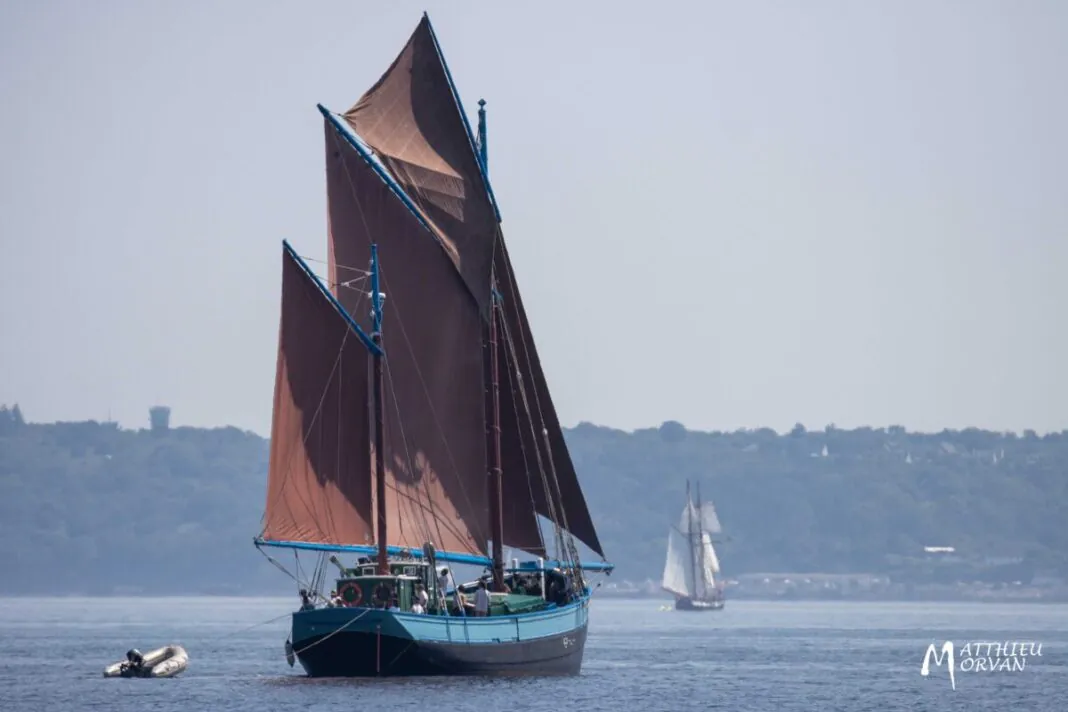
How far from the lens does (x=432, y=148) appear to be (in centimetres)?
8288

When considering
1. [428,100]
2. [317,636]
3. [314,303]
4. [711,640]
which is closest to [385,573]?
[317,636]

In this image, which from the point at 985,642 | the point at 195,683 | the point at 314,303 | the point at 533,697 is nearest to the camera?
the point at 533,697

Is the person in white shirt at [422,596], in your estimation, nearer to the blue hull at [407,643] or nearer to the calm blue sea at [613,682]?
the blue hull at [407,643]

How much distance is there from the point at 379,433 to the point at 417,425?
3959 millimetres

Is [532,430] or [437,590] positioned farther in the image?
[532,430]

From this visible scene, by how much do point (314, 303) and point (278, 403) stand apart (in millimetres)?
3523

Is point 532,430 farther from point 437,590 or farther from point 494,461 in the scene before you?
point 437,590

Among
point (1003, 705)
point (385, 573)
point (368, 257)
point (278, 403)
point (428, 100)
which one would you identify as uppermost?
point (428, 100)

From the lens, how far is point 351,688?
237ft

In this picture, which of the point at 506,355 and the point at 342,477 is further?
the point at 506,355

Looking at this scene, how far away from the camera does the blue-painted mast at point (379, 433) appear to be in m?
74.5

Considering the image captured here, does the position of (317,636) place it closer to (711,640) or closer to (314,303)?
(314,303)

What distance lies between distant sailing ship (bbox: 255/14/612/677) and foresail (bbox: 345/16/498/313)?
0.23ft
